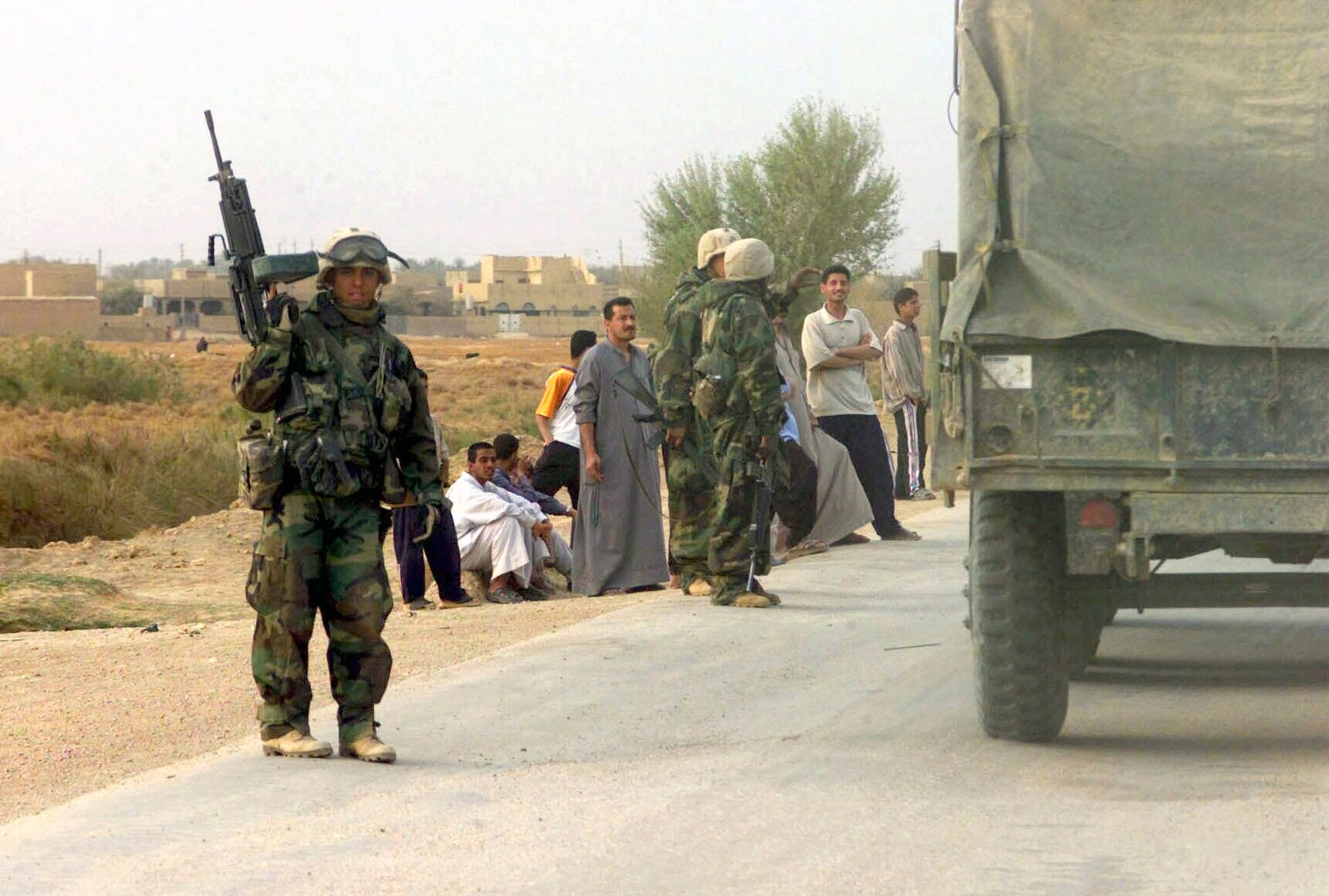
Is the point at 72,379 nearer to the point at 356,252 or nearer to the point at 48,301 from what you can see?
the point at 356,252

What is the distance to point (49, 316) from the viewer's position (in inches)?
3051

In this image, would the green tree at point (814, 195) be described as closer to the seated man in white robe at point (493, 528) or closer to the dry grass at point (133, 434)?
the dry grass at point (133, 434)

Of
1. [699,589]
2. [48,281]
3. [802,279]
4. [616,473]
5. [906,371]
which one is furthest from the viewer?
[48,281]

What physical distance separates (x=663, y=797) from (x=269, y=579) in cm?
151

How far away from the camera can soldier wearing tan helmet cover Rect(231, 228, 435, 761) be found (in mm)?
6180

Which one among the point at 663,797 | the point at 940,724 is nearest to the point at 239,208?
the point at 663,797

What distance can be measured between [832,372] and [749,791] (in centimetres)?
775

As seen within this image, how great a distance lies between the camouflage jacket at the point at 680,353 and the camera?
1000 cm

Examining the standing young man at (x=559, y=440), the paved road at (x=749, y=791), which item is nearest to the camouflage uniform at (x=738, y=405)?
the paved road at (x=749, y=791)

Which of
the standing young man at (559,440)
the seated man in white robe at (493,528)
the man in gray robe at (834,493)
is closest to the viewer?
the seated man in white robe at (493,528)

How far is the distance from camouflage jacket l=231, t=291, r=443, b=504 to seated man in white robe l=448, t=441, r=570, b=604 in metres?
5.08

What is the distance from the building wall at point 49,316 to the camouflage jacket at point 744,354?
2691 inches

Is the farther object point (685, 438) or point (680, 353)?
point (685, 438)

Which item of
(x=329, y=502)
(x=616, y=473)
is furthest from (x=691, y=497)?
(x=329, y=502)
